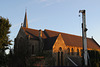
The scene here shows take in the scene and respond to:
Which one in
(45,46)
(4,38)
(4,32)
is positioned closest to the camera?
(4,38)

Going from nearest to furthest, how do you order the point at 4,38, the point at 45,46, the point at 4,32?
the point at 4,38, the point at 4,32, the point at 45,46

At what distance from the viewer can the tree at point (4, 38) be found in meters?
31.6

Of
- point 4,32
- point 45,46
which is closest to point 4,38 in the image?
point 4,32

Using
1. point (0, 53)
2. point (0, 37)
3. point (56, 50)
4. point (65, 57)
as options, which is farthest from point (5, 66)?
point (65, 57)

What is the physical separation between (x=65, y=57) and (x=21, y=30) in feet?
44.4

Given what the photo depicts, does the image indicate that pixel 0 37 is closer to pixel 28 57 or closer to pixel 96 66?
pixel 28 57

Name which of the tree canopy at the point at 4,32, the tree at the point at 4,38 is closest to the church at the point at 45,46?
the tree at the point at 4,38

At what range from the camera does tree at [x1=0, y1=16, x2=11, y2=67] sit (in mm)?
31641

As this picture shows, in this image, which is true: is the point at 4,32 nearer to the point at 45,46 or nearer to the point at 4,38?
the point at 4,38

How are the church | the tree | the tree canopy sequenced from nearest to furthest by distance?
the tree < the tree canopy < the church

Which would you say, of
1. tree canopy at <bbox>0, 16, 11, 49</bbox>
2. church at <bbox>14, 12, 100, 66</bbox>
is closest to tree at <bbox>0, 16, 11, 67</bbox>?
tree canopy at <bbox>0, 16, 11, 49</bbox>

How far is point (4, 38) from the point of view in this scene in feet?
110

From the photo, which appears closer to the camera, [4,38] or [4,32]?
[4,38]

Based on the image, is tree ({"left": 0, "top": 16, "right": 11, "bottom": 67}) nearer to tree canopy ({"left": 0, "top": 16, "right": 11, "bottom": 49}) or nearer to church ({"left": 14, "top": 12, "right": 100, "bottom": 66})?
tree canopy ({"left": 0, "top": 16, "right": 11, "bottom": 49})
